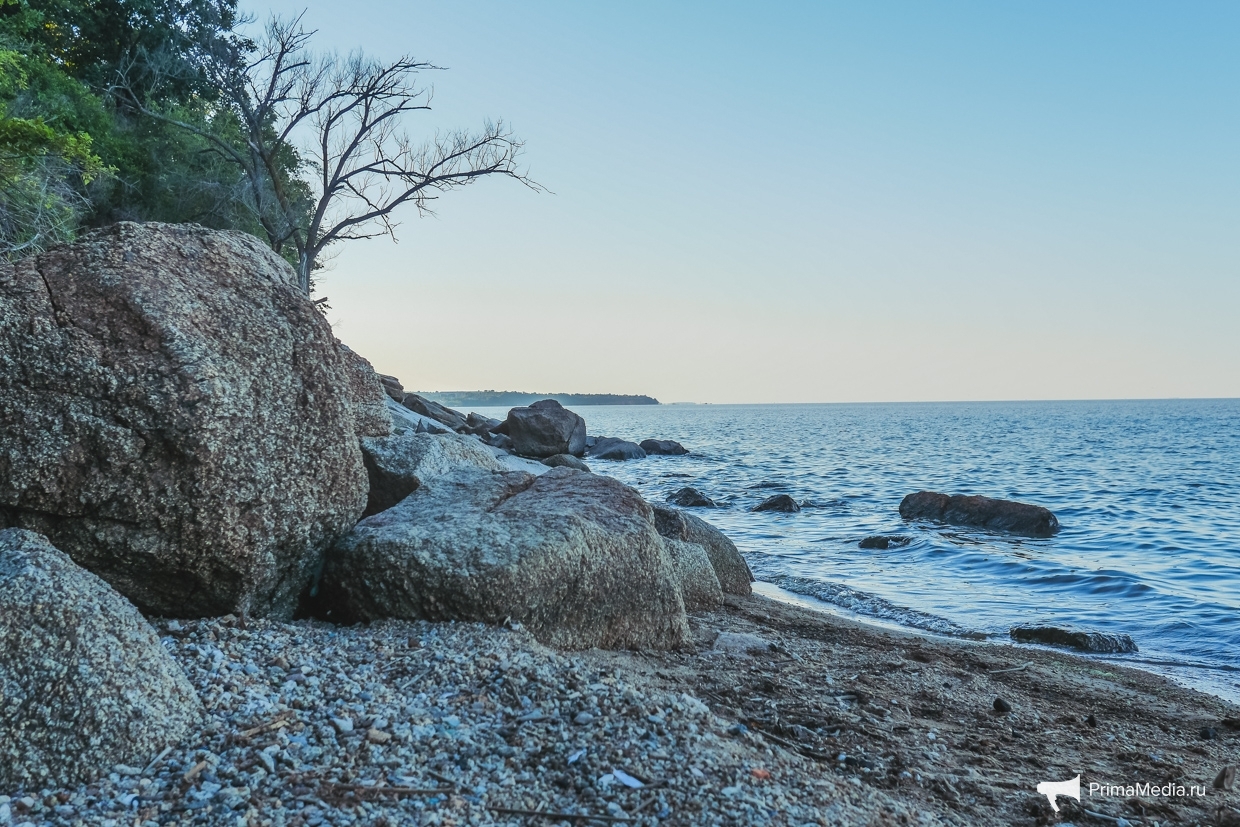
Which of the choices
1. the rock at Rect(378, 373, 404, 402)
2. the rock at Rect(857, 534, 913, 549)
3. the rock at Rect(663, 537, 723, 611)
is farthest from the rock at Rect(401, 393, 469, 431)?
the rock at Rect(663, 537, 723, 611)

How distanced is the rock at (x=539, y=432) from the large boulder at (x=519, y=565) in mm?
24907

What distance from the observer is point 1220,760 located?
521 centimetres

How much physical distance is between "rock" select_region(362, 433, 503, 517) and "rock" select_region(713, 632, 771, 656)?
2472mm

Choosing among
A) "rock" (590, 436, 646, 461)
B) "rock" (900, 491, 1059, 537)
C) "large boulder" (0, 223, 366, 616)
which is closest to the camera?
"large boulder" (0, 223, 366, 616)

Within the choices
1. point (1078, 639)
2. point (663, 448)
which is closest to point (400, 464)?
point (1078, 639)

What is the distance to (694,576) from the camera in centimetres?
876

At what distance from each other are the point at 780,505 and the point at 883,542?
567 centimetres

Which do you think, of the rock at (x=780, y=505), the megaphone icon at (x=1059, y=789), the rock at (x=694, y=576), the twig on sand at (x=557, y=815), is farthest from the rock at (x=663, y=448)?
the twig on sand at (x=557, y=815)

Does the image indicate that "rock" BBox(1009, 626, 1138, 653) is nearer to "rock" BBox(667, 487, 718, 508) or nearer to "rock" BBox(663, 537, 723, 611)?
"rock" BBox(663, 537, 723, 611)

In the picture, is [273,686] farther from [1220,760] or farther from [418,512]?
[1220,760]

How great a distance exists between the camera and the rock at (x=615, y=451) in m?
41.7

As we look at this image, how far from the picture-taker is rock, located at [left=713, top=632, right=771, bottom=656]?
6.29m

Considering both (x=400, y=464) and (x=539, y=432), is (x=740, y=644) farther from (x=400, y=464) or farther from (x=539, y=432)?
(x=539, y=432)

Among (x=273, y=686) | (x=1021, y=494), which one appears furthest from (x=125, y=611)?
(x=1021, y=494)
